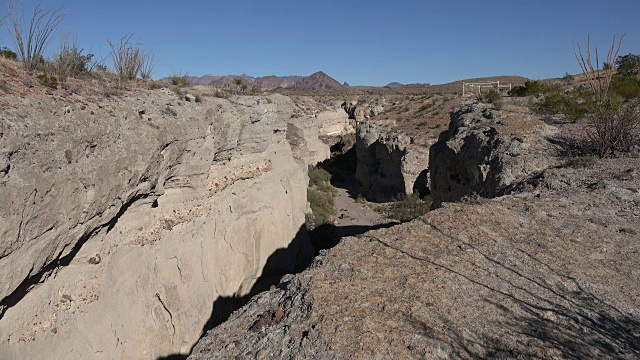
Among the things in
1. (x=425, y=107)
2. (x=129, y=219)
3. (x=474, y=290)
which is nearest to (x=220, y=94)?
(x=129, y=219)

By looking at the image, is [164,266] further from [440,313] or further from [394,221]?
[394,221]

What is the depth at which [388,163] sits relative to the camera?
25.5 meters

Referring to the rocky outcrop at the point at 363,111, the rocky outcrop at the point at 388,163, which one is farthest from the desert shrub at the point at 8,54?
the rocky outcrop at the point at 363,111

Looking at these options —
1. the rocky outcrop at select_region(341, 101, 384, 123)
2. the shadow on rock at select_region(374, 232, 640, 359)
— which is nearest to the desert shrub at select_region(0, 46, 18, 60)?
the shadow on rock at select_region(374, 232, 640, 359)

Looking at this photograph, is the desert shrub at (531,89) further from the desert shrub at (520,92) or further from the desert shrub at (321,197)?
the desert shrub at (321,197)

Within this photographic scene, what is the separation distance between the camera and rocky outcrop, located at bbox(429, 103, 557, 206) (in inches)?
396

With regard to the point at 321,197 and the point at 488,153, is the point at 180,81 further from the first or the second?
the point at 321,197

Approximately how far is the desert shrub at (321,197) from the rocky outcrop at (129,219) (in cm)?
603

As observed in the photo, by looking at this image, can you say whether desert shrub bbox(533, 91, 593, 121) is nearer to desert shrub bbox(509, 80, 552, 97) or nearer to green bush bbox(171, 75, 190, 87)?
desert shrub bbox(509, 80, 552, 97)

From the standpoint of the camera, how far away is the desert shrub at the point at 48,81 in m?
6.31

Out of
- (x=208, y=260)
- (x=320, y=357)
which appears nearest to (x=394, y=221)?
(x=208, y=260)

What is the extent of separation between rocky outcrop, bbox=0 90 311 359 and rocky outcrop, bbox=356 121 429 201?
43.8 ft

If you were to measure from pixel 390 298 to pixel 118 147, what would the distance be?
446 cm

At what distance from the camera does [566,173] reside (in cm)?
923
